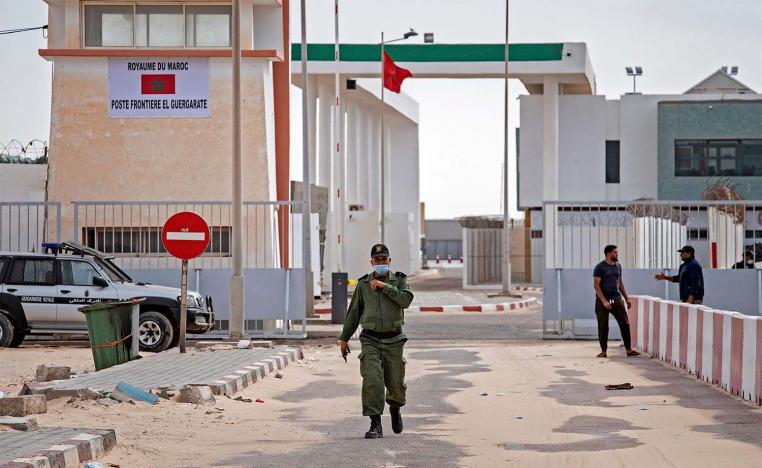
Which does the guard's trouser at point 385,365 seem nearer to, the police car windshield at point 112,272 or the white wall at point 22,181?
the police car windshield at point 112,272

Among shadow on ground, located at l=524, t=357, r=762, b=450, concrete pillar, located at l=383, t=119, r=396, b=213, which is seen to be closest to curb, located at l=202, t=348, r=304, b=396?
shadow on ground, located at l=524, t=357, r=762, b=450

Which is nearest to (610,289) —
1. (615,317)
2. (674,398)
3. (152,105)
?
(615,317)

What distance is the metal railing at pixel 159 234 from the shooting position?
26797 millimetres

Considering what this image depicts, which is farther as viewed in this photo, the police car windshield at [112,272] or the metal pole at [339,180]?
the metal pole at [339,180]

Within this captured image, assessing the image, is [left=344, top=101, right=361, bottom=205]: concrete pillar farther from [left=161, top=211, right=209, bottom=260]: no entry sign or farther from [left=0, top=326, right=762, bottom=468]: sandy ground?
[left=0, top=326, right=762, bottom=468]: sandy ground

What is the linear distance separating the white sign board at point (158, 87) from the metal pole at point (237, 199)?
6692 mm

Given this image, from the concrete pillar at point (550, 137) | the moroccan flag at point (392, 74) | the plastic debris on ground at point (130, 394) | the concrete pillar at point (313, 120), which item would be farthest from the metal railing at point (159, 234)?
the concrete pillar at point (550, 137)

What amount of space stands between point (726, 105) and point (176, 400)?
4386cm

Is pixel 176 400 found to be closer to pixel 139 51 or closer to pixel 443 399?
pixel 443 399

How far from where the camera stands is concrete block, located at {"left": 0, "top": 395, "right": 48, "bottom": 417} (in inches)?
453

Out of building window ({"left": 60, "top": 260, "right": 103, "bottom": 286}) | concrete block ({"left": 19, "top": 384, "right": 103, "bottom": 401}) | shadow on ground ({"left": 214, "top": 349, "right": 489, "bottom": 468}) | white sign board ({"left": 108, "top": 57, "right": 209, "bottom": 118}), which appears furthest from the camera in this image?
white sign board ({"left": 108, "top": 57, "right": 209, "bottom": 118})

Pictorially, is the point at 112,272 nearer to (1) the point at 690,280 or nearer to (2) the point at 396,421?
(1) the point at 690,280

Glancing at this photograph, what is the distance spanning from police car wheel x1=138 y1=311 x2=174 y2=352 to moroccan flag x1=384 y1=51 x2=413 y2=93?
26279 millimetres

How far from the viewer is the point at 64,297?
22.0 meters
